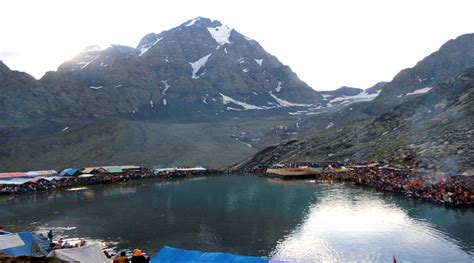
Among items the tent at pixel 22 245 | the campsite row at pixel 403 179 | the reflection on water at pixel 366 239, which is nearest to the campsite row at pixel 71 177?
the campsite row at pixel 403 179

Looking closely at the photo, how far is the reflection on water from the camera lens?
30688mm

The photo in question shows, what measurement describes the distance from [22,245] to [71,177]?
281 ft

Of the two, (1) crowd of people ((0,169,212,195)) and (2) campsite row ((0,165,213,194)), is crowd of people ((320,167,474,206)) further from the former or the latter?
(1) crowd of people ((0,169,212,195))

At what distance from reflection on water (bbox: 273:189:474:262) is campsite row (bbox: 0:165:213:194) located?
68.3 metres

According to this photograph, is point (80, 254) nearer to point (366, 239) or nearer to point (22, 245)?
point (22, 245)

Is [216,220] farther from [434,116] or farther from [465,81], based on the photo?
[465,81]

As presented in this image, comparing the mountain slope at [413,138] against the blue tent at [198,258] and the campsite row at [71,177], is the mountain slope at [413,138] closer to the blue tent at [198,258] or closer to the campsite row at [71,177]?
the campsite row at [71,177]

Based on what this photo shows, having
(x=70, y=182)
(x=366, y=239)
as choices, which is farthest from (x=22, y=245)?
(x=70, y=182)

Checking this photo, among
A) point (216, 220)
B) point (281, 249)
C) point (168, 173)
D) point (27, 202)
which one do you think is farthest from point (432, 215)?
point (168, 173)

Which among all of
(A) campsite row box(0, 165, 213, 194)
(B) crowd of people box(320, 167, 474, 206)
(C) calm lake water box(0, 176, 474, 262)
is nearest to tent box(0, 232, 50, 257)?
(C) calm lake water box(0, 176, 474, 262)

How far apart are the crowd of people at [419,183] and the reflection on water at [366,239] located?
6.71m

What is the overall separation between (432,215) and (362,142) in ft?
231

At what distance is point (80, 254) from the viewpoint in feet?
78.6

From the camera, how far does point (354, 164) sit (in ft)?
314
